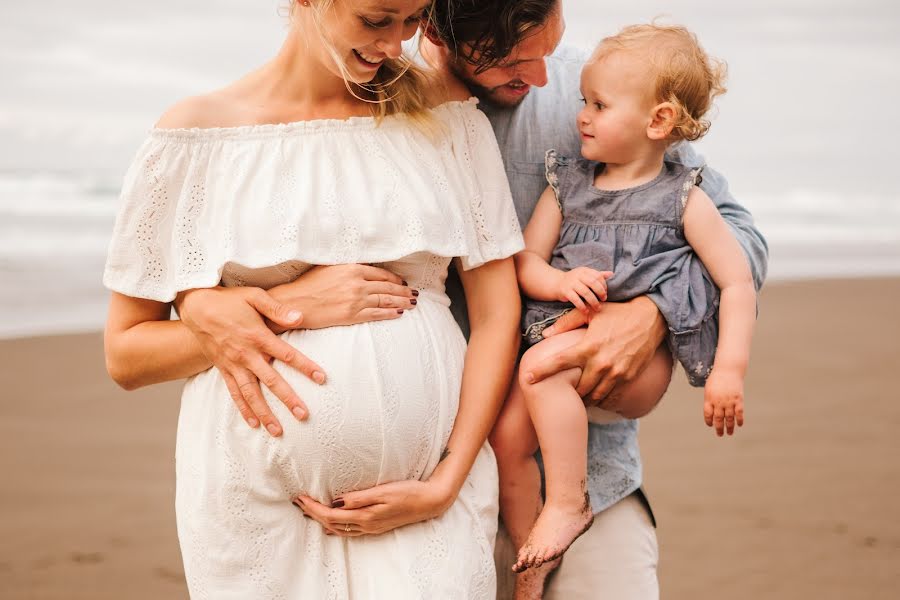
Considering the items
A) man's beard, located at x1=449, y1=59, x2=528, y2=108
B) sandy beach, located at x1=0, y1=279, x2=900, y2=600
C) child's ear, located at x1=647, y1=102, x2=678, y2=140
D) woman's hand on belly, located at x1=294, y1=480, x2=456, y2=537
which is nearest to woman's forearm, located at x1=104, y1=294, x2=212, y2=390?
woman's hand on belly, located at x1=294, y1=480, x2=456, y2=537

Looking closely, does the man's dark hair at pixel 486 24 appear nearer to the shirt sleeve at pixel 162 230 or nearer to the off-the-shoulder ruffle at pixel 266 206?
the off-the-shoulder ruffle at pixel 266 206

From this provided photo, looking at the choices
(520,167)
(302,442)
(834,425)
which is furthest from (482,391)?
(834,425)

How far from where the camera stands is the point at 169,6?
17.5 meters

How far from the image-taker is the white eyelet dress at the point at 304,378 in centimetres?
215

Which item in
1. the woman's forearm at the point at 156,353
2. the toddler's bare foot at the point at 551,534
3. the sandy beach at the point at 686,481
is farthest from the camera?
the sandy beach at the point at 686,481

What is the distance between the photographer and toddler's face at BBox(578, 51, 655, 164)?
8.21ft

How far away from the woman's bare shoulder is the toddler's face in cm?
78

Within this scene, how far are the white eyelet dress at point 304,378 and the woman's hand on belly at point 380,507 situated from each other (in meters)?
A: 0.03

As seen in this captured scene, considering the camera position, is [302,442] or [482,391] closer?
[302,442]

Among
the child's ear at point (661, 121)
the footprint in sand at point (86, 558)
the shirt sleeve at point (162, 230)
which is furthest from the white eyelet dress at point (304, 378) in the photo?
the footprint in sand at point (86, 558)

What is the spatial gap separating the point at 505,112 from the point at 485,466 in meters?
0.84

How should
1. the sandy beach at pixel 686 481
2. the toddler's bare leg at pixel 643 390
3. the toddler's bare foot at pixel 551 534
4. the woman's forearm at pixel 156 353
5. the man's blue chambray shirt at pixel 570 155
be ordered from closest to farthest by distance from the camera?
the woman's forearm at pixel 156 353 < the toddler's bare foot at pixel 551 534 < the toddler's bare leg at pixel 643 390 < the man's blue chambray shirt at pixel 570 155 < the sandy beach at pixel 686 481

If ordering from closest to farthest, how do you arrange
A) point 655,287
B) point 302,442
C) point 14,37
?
1. point 302,442
2. point 655,287
3. point 14,37

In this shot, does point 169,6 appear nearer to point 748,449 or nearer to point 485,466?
point 748,449
